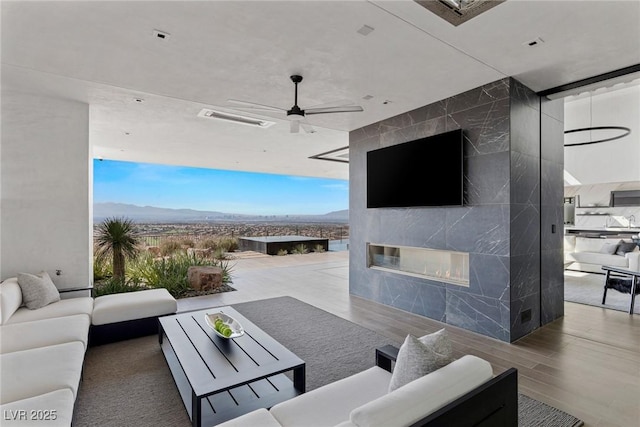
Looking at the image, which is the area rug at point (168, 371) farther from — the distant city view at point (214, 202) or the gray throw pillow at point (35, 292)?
the distant city view at point (214, 202)

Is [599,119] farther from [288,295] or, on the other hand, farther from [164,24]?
[164,24]

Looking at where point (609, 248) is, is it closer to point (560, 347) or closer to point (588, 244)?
point (588, 244)

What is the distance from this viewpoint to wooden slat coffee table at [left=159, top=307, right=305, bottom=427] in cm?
211

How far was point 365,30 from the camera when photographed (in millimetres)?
2670

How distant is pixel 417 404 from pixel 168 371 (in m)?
2.59

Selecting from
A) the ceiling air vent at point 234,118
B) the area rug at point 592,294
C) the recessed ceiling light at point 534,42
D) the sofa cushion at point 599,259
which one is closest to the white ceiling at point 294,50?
the recessed ceiling light at point 534,42

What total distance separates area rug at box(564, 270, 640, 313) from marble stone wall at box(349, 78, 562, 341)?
6.10 ft

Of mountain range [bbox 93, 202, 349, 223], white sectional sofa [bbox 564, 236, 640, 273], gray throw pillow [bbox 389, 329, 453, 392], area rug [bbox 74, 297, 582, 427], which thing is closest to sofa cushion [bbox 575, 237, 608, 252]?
white sectional sofa [bbox 564, 236, 640, 273]

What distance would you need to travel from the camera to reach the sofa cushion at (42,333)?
8.52 ft

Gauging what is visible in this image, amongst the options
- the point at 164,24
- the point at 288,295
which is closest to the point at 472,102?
the point at 164,24

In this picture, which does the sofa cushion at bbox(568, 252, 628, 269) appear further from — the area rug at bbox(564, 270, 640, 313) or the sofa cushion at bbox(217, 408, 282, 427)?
the sofa cushion at bbox(217, 408, 282, 427)

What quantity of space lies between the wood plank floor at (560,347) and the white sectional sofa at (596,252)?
116 inches

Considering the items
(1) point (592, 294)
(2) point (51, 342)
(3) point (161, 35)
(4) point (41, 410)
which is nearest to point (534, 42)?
(3) point (161, 35)

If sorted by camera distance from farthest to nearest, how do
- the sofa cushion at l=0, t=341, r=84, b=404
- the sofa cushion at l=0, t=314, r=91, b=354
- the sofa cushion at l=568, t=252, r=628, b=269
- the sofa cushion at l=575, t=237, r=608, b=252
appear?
the sofa cushion at l=575, t=237, r=608, b=252
the sofa cushion at l=568, t=252, r=628, b=269
the sofa cushion at l=0, t=314, r=91, b=354
the sofa cushion at l=0, t=341, r=84, b=404
